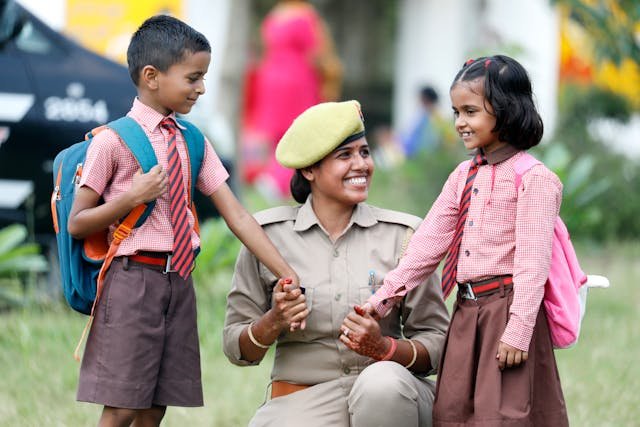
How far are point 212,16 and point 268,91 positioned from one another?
3.90 feet

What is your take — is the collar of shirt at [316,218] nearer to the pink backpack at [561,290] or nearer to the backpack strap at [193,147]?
the backpack strap at [193,147]

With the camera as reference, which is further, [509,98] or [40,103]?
[40,103]

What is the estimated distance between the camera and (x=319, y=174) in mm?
3773

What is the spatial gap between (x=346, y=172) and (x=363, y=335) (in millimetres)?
569

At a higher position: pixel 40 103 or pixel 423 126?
pixel 40 103

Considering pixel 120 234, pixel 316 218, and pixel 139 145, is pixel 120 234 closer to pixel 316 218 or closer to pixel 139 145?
pixel 139 145

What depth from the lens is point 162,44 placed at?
133 inches

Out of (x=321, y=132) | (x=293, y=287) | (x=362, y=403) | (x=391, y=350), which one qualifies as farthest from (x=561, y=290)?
(x=321, y=132)

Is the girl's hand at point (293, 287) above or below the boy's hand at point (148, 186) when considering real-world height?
below

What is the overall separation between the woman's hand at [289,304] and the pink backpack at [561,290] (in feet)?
2.38

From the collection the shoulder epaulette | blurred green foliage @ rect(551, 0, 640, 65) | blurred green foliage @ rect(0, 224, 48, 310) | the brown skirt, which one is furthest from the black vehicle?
the brown skirt

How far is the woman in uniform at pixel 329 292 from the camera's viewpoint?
362 cm

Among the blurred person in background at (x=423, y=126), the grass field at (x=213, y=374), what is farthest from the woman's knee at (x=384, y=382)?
the blurred person in background at (x=423, y=126)

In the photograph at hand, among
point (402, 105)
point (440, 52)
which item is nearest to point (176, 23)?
point (440, 52)
